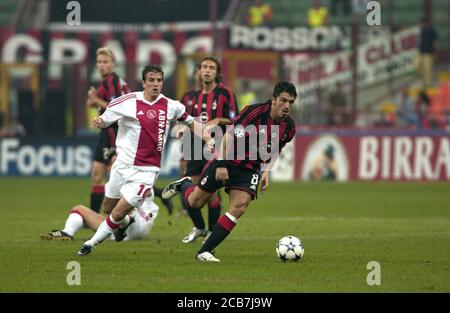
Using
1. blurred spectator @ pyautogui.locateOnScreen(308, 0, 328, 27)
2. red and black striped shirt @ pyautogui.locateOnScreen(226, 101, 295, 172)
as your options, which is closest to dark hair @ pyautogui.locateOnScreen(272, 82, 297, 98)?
red and black striped shirt @ pyautogui.locateOnScreen(226, 101, 295, 172)

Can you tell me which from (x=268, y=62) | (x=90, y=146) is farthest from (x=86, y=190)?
(x=268, y=62)

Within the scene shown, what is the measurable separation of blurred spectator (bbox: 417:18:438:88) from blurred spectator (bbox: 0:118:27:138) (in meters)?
10.7

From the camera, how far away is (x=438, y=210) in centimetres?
2008

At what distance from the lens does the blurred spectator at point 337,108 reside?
2906 centimetres

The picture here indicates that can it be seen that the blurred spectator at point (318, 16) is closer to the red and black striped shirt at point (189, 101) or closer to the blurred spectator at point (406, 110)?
the blurred spectator at point (406, 110)

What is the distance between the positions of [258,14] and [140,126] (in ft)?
71.6

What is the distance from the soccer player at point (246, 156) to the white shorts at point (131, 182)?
2.27ft

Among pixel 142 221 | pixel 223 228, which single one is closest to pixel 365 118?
pixel 142 221

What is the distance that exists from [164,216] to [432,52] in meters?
13.7

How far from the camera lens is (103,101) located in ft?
52.5

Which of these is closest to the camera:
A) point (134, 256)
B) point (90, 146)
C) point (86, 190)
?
point (134, 256)

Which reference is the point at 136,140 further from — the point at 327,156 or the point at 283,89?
the point at 327,156

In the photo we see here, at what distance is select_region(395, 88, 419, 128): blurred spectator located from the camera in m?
29.5
